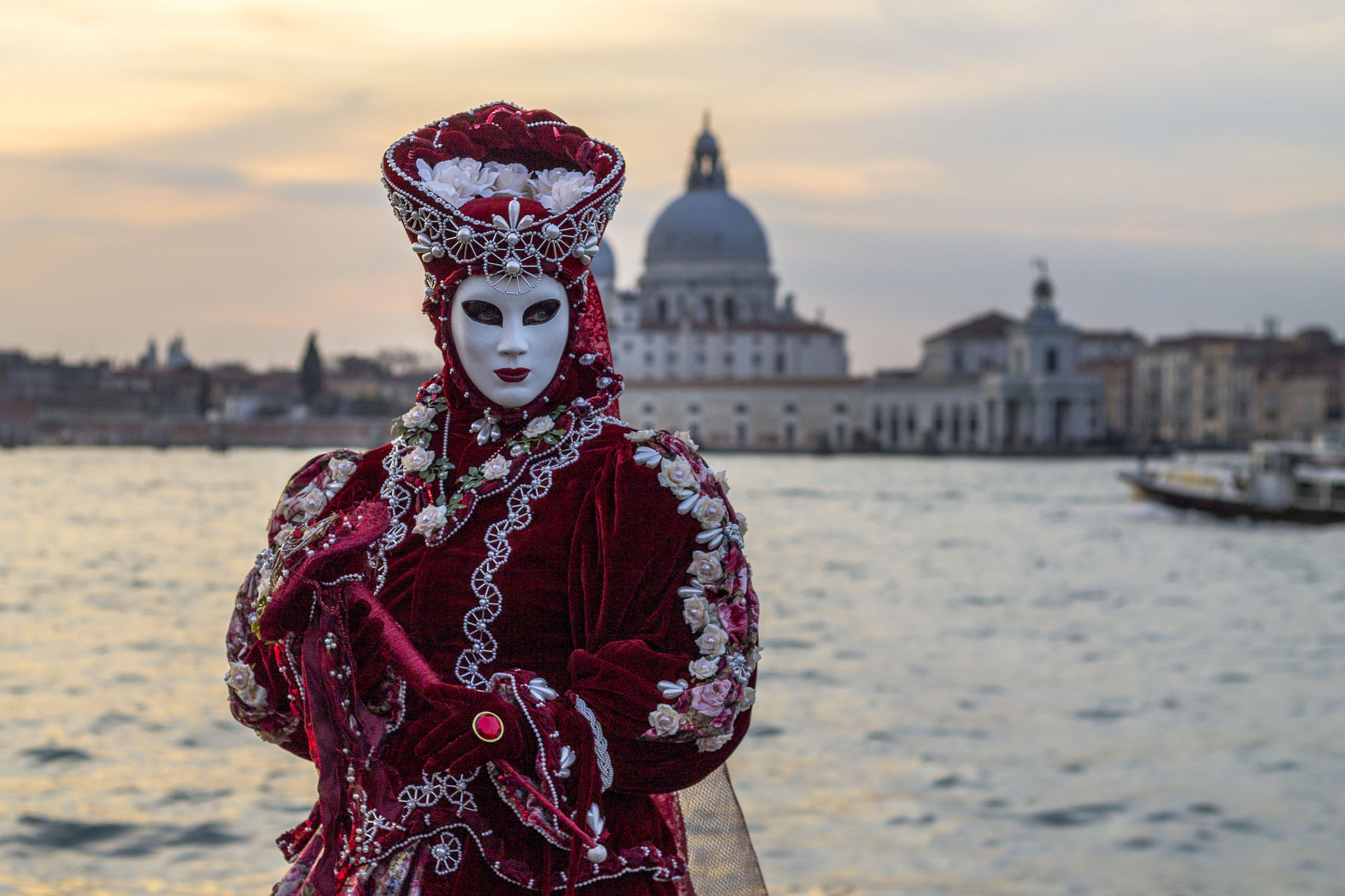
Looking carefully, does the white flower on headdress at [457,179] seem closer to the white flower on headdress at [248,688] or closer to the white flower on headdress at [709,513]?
the white flower on headdress at [709,513]

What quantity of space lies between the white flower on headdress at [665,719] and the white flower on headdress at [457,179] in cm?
48

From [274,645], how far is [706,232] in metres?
63.9

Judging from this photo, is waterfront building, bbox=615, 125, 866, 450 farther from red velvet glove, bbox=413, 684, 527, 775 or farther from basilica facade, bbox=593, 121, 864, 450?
red velvet glove, bbox=413, 684, 527, 775

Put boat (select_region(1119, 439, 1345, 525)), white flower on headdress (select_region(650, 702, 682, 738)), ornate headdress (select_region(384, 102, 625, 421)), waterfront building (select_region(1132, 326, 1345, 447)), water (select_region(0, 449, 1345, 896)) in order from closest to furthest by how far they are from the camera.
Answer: white flower on headdress (select_region(650, 702, 682, 738)) < ornate headdress (select_region(384, 102, 625, 421)) < water (select_region(0, 449, 1345, 896)) < boat (select_region(1119, 439, 1345, 525)) < waterfront building (select_region(1132, 326, 1345, 447))

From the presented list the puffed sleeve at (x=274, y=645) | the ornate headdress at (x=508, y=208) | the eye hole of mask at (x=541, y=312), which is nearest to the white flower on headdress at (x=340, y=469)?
the puffed sleeve at (x=274, y=645)

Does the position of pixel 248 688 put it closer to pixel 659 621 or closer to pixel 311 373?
pixel 659 621

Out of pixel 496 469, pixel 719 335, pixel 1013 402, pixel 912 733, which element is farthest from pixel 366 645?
pixel 719 335

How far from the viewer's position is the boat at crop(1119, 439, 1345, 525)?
25.7 meters

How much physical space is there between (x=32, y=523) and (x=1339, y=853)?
2010 cm

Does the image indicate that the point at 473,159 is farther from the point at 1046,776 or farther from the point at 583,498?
the point at 1046,776

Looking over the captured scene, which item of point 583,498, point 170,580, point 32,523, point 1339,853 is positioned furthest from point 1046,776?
point 32,523

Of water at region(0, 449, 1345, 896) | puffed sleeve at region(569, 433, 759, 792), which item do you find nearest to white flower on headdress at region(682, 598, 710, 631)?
puffed sleeve at region(569, 433, 759, 792)

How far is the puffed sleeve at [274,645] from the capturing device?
5.42 feet

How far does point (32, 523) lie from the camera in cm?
2272
